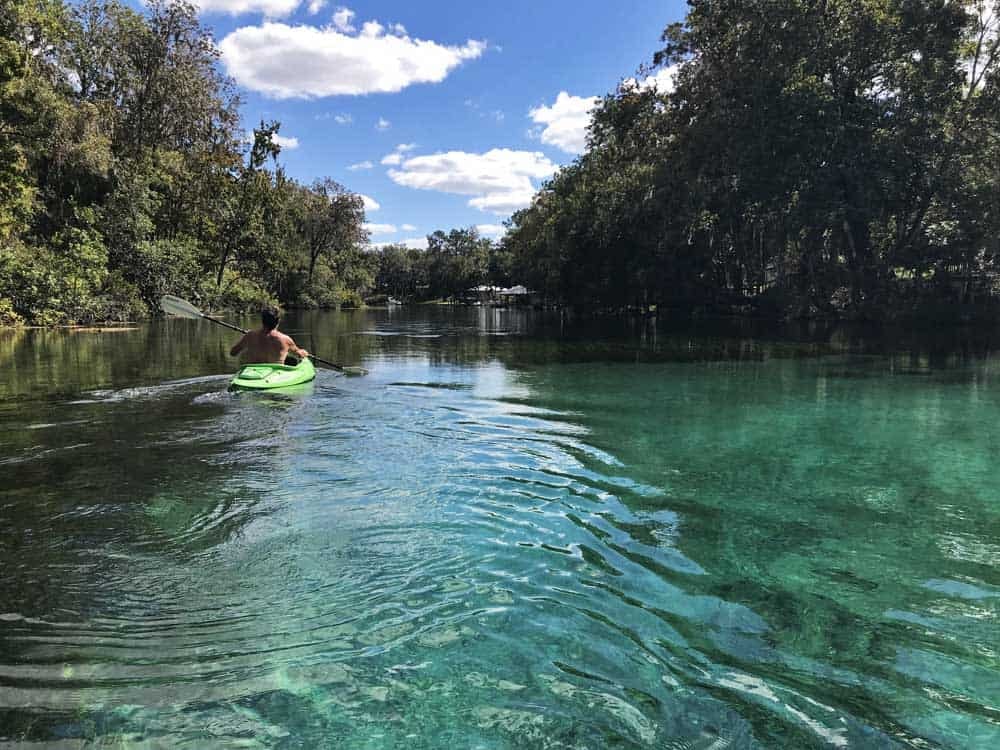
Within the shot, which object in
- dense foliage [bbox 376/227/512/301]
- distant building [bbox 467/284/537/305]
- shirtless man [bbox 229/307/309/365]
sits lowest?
shirtless man [bbox 229/307/309/365]

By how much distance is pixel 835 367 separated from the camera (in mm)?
18000

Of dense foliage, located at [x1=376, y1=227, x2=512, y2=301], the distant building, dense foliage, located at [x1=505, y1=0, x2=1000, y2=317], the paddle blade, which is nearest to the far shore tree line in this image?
dense foliage, located at [x1=505, y1=0, x2=1000, y2=317]

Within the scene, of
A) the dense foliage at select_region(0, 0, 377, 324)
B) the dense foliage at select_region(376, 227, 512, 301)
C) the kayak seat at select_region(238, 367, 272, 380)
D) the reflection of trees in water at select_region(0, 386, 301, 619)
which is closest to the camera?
the reflection of trees in water at select_region(0, 386, 301, 619)

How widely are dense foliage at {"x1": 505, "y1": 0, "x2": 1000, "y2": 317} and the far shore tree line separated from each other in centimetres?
10

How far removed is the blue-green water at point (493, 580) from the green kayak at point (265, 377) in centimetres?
65

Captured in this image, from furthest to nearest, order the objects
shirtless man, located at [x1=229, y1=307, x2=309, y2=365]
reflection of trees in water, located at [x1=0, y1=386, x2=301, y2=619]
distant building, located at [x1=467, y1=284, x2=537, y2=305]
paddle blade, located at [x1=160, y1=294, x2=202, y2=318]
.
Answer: distant building, located at [x1=467, y1=284, x2=537, y2=305] → paddle blade, located at [x1=160, y1=294, x2=202, y2=318] → shirtless man, located at [x1=229, y1=307, x2=309, y2=365] → reflection of trees in water, located at [x1=0, y1=386, x2=301, y2=619]

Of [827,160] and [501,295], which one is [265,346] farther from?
[501,295]

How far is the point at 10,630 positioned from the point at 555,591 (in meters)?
3.29

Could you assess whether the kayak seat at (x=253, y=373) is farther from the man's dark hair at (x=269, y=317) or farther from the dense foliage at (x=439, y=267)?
the dense foliage at (x=439, y=267)

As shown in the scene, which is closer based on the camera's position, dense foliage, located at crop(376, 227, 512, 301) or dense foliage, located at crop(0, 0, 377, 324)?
dense foliage, located at crop(0, 0, 377, 324)

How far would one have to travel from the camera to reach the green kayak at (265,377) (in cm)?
1097

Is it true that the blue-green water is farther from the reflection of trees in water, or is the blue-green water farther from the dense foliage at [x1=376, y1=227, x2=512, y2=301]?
the dense foliage at [x1=376, y1=227, x2=512, y2=301]

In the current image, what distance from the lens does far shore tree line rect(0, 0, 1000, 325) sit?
2891 centimetres

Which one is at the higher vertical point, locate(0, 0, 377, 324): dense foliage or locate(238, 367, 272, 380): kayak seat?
locate(0, 0, 377, 324): dense foliage
